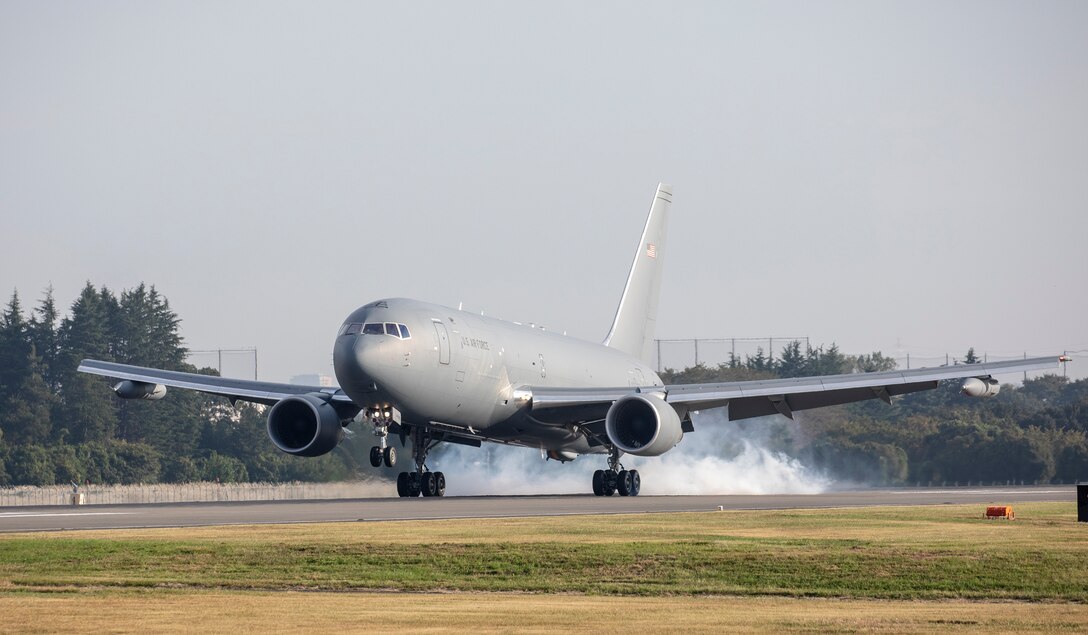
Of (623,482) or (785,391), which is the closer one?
(623,482)

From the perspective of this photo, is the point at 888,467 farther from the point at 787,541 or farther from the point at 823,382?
the point at 787,541

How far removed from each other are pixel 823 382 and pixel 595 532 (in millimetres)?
22702

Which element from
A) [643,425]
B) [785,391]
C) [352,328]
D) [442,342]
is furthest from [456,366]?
[785,391]

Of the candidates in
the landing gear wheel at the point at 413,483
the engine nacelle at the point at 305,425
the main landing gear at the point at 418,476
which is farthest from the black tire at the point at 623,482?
the engine nacelle at the point at 305,425

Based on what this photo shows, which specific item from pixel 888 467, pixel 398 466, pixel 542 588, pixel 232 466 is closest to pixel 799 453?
pixel 888 467

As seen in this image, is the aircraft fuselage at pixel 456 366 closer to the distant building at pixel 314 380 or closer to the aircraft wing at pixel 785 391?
the aircraft wing at pixel 785 391

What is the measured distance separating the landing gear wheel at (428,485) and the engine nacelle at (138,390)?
27.9 feet

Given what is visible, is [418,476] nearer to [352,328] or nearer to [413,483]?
[413,483]

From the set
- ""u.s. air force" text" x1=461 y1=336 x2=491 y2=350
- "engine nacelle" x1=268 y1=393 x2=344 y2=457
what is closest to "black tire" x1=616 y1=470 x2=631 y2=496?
""u.s. air force" text" x1=461 y1=336 x2=491 y2=350

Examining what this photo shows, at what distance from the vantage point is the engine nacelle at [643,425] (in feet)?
140

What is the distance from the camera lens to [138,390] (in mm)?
46938

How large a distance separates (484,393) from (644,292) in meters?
19.4

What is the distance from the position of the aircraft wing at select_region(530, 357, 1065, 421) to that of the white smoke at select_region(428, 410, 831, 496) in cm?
723

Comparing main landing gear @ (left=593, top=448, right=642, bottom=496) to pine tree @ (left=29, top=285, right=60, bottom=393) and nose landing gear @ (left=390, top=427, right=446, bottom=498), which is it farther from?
pine tree @ (left=29, top=285, right=60, bottom=393)
